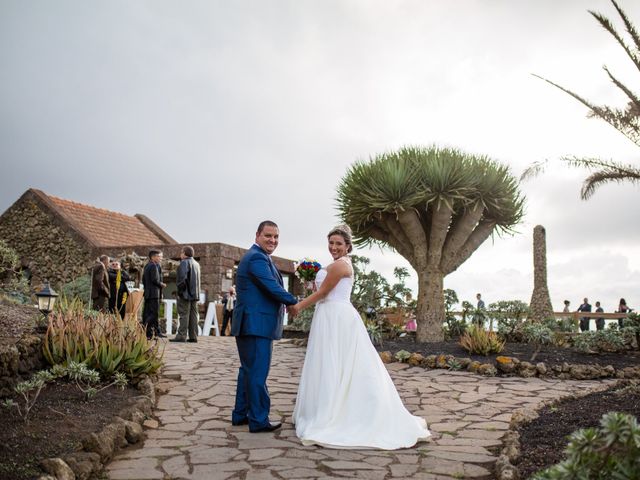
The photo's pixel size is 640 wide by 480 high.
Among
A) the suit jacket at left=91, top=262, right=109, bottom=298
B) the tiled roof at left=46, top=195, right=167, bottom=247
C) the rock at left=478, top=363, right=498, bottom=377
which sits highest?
the tiled roof at left=46, top=195, right=167, bottom=247

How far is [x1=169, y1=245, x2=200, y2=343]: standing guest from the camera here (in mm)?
12727

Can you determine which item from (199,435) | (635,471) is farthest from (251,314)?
(635,471)

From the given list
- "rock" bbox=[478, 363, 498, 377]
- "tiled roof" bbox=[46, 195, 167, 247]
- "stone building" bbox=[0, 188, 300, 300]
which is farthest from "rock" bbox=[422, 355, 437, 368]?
"tiled roof" bbox=[46, 195, 167, 247]

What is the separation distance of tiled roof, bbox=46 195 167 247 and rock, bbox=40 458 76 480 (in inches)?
753

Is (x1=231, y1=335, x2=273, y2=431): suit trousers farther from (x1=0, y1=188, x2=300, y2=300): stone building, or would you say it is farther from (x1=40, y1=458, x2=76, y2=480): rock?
(x1=0, y1=188, x2=300, y2=300): stone building

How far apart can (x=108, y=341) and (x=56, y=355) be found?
1.99 ft

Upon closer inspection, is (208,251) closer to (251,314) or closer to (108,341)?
(108,341)

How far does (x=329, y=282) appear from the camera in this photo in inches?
229

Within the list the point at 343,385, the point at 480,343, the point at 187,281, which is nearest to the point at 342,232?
the point at 343,385

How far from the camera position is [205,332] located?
60.2 feet

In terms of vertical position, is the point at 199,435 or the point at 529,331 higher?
the point at 529,331

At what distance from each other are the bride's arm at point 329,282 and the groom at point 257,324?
4.5 inches

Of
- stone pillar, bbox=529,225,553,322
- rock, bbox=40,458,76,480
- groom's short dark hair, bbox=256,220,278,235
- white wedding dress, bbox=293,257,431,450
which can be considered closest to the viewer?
rock, bbox=40,458,76,480

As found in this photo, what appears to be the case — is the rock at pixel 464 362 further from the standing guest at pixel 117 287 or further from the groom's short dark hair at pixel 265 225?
the standing guest at pixel 117 287
